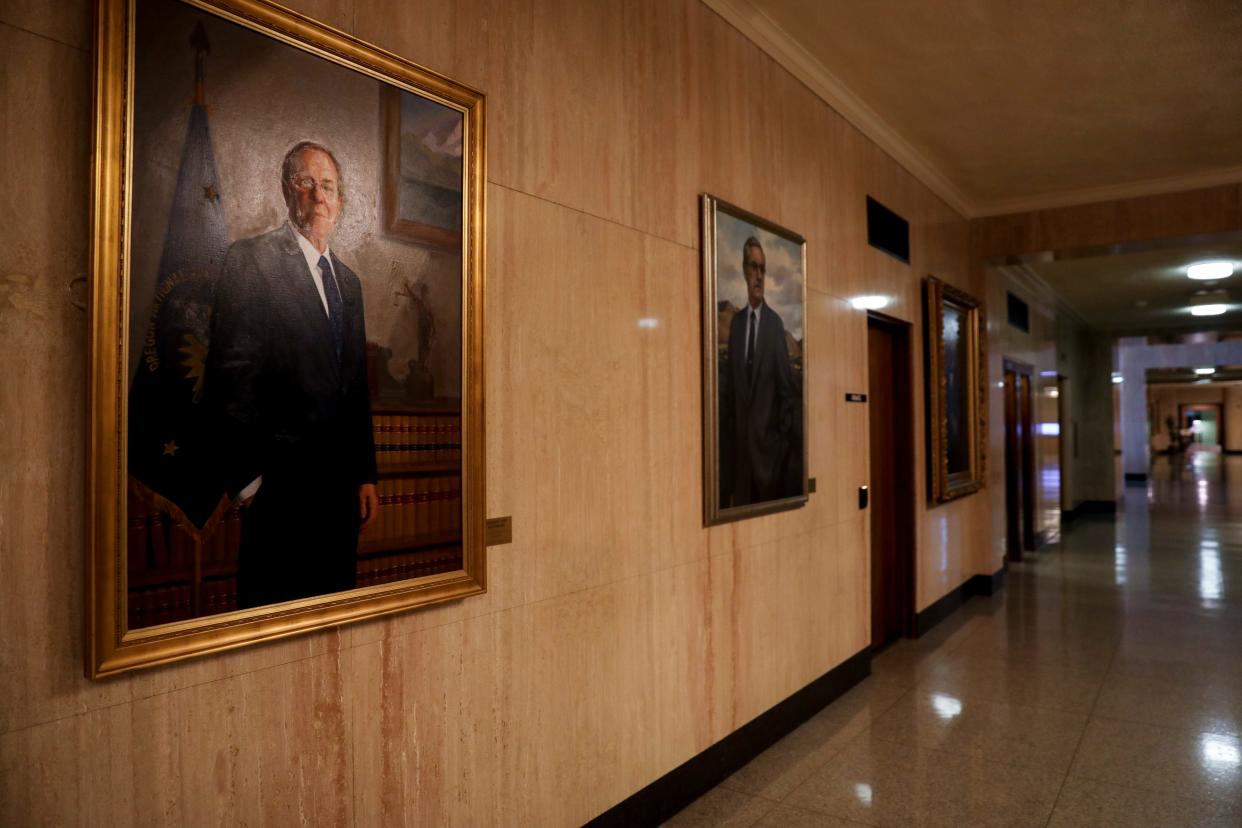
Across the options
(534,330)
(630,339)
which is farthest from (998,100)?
(534,330)

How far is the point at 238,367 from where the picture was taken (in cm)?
194

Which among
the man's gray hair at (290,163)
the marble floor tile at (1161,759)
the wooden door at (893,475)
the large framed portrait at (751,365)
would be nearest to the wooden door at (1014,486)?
the wooden door at (893,475)

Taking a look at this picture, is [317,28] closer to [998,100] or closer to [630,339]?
[630,339]

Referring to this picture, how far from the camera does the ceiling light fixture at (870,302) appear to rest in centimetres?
539

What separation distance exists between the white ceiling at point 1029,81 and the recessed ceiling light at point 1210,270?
3526 mm

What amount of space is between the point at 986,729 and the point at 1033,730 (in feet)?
0.79

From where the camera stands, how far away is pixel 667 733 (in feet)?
11.2

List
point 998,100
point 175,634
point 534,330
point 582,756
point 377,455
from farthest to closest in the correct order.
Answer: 1. point 998,100
2. point 582,756
3. point 534,330
4. point 377,455
5. point 175,634

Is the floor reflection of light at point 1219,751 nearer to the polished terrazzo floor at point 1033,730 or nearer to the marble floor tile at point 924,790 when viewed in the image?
the polished terrazzo floor at point 1033,730

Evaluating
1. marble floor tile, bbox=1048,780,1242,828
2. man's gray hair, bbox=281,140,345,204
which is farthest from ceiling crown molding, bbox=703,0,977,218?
marble floor tile, bbox=1048,780,1242,828

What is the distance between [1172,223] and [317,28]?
24.5 ft

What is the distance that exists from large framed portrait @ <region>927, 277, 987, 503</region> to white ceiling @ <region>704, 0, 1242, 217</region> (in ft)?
3.59

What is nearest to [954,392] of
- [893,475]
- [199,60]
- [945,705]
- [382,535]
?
[893,475]

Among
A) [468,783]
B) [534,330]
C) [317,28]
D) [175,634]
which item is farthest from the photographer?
[534,330]
